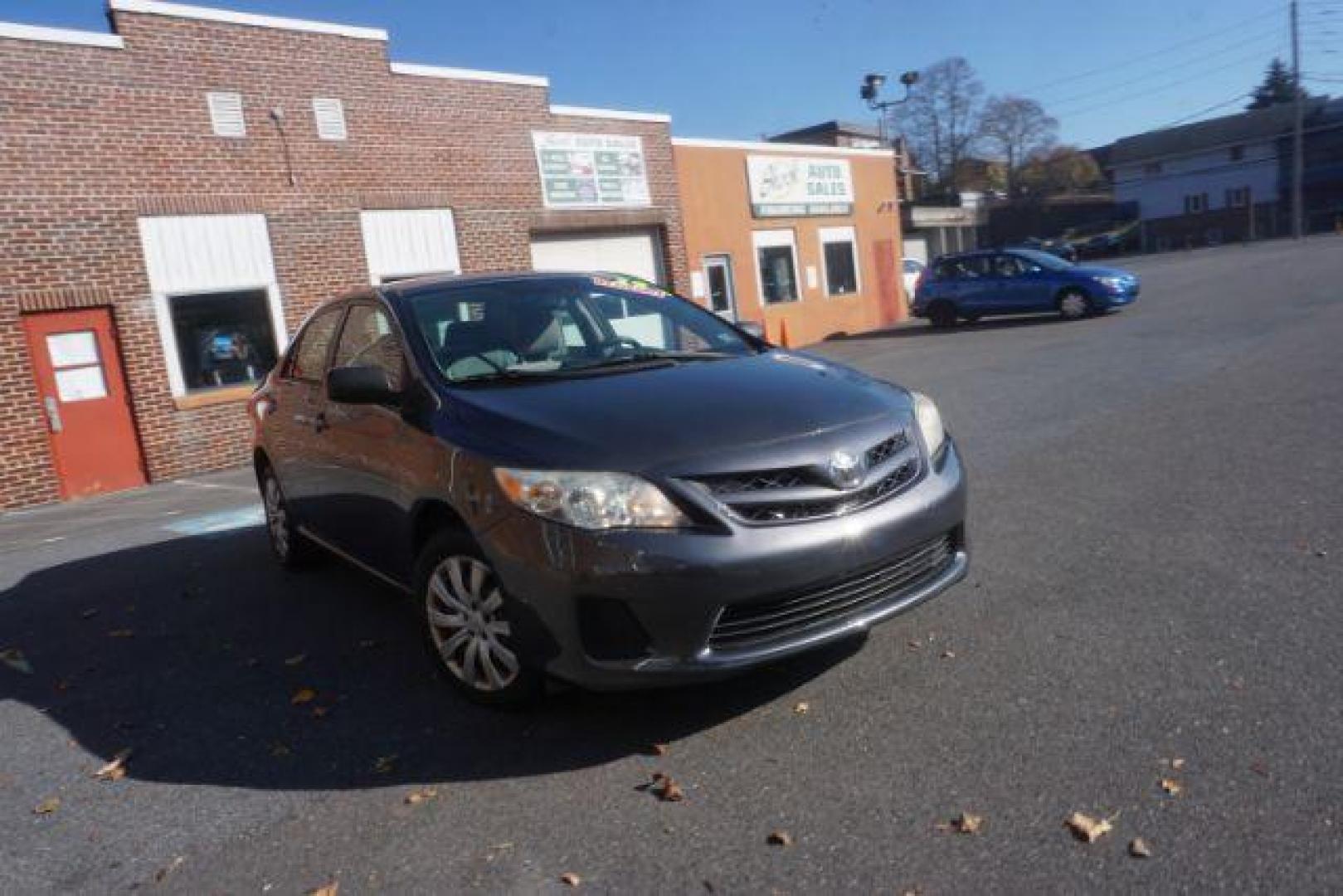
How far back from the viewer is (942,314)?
863 inches

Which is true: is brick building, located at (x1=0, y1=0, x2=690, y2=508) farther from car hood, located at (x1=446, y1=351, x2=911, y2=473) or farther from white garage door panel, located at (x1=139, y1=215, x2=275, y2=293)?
car hood, located at (x1=446, y1=351, x2=911, y2=473)

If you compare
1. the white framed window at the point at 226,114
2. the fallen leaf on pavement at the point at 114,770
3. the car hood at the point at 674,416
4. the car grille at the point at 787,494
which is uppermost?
the white framed window at the point at 226,114

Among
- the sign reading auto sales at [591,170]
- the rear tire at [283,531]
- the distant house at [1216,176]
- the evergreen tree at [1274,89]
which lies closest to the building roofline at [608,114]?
the sign reading auto sales at [591,170]

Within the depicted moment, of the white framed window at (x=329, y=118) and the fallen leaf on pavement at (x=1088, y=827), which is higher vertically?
the white framed window at (x=329, y=118)

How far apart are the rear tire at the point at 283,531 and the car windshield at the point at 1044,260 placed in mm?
17759

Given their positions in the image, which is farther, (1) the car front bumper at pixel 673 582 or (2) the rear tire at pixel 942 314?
(2) the rear tire at pixel 942 314

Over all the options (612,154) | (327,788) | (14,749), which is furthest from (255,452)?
(612,154)

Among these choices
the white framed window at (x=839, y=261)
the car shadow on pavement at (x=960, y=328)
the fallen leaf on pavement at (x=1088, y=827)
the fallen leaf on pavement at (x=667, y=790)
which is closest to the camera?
the fallen leaf on pavement at (x=1088, y=827)

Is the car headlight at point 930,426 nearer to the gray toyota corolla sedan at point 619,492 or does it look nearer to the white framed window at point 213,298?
the gray toyota corolla sedan at point 619,492

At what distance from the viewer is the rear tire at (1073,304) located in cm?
1944

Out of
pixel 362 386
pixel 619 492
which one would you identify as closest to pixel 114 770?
pixel 362 386

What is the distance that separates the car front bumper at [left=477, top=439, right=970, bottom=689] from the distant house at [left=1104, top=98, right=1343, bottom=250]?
229 ft

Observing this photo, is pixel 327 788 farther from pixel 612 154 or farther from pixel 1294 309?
pixel 1294 309

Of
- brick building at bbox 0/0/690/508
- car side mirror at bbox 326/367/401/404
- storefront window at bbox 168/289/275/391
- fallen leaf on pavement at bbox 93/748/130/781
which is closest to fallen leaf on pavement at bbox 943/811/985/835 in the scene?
car side mirror at bbox 326/367/401/404
